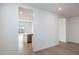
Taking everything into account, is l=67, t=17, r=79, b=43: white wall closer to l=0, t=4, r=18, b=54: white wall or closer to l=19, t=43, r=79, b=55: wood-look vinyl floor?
l=19, t=43, r=79, b=55: wood-look vinyl floor

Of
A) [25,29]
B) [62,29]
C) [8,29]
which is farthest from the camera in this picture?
[62,29]

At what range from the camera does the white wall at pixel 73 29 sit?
1786 mm

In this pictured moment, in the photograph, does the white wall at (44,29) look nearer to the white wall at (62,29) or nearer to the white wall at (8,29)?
the white wall at (62,29)

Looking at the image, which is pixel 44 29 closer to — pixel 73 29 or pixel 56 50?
pixel 56 50

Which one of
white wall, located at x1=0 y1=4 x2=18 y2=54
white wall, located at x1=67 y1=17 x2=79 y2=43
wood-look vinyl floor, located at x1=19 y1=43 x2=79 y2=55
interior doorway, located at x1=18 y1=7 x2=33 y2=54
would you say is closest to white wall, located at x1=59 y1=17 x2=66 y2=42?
white wall, located at x1=67 y1=17 x2=79 y2=43

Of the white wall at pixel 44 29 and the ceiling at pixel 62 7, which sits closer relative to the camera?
the ceiling at pixel 62 7

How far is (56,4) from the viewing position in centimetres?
163

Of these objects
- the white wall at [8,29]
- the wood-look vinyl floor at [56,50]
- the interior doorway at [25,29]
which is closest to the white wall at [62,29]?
the wood-look vinyl floor at [56,50]

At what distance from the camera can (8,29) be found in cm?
164

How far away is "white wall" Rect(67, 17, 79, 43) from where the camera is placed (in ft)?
5.86

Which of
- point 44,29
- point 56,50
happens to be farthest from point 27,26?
point 56,50

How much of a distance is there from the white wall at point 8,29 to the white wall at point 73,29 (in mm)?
1001

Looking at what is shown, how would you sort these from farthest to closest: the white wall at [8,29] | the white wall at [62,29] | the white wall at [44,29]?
the white wall at [62,29]
the white wall at [44,29]
the white wall at [8,29]

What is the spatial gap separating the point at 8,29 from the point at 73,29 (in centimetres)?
118
